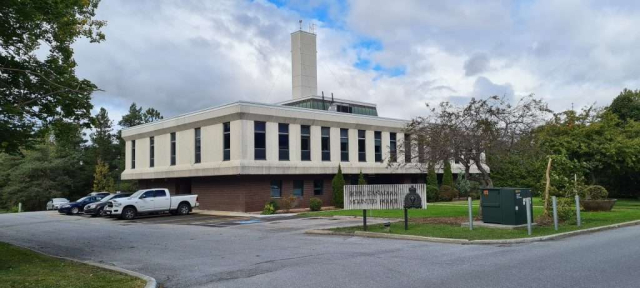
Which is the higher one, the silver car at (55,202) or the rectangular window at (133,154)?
the rectangular window at (133,154)

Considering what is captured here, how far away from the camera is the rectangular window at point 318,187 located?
121ft

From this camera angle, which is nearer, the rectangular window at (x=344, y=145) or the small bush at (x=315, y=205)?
the small bush at (x=315, y=205)

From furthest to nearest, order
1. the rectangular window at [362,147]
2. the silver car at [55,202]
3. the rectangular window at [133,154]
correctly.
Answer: the silver car at [55,202], the rectangular window at [133,154], the rectangular window at [362,147]

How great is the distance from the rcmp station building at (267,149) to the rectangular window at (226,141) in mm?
63

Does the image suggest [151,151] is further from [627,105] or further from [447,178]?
[627,105]

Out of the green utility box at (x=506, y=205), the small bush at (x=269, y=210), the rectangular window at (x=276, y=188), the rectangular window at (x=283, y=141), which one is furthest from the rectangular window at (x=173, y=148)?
the green utility box at (x=506, y=205)

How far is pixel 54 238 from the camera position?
19.8 meters

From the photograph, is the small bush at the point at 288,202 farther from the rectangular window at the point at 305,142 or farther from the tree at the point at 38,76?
the tree at the point at 38,76

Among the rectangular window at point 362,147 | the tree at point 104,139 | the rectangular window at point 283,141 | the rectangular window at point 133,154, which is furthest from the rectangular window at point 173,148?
the tree at point 104,139

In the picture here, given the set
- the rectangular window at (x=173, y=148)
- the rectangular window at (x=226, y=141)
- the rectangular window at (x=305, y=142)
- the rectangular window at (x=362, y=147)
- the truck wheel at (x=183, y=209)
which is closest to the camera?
the truck wheel at (x=183, y=209)

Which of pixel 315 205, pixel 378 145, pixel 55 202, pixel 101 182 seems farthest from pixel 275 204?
pixel 101 182

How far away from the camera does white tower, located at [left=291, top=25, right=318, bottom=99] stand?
144 feet

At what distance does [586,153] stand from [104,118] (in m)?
63.2

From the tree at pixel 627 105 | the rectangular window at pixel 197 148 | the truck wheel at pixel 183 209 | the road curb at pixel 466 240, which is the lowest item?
the road curb at pixel 466 240
